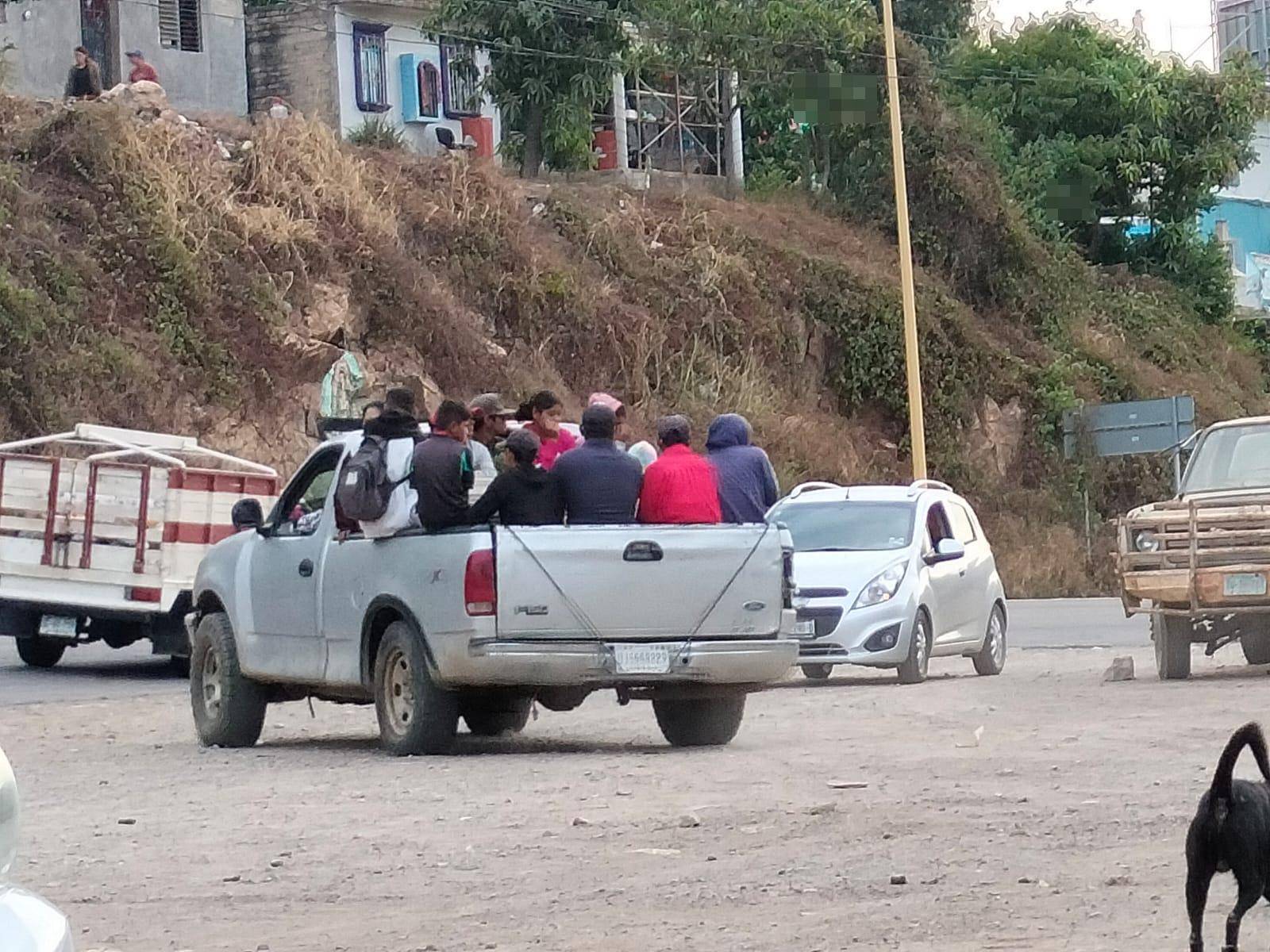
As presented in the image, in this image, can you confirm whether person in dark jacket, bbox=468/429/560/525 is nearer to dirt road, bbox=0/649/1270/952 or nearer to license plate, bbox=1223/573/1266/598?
dirt road, bbox=0/649/1270/952

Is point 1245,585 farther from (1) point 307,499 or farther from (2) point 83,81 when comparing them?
(2) point 83,81

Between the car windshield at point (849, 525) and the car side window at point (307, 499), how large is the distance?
6.48 metres

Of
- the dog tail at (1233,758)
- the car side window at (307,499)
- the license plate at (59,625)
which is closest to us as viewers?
the dog tail at (1233,758)

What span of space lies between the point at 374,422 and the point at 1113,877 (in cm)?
668

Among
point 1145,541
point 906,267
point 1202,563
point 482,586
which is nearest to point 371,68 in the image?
point 906,267

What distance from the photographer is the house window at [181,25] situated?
46.6m

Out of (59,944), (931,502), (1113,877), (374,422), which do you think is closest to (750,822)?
(1113,877)

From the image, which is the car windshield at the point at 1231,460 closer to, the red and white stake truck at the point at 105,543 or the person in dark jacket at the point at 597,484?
the person in dark jacket at the point at 597,484

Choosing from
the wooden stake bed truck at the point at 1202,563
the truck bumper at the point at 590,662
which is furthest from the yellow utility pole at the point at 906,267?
the truck bumper at the point at 590,662

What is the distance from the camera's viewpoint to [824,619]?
65.4 ft

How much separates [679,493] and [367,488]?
5.91 ft

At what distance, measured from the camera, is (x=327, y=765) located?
45.1ft

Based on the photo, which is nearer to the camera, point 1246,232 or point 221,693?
point 221,693

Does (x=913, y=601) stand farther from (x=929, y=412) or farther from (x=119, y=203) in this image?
(x=929, y=412)
